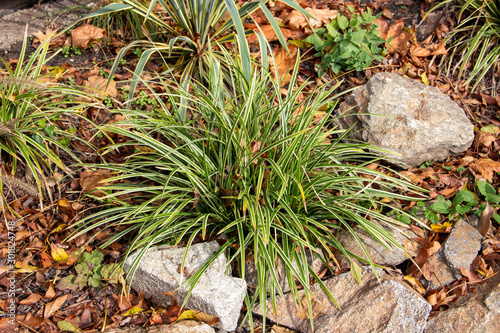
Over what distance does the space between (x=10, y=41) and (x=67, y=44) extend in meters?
0.54

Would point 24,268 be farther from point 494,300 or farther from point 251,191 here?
point 494,300

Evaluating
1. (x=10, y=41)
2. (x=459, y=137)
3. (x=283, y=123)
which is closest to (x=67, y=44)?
(x=10, y=41)

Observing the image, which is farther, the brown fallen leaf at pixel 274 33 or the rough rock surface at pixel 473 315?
the brown fallen leaf at pixel 274 33

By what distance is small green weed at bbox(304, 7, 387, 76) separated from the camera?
2953 millimetres

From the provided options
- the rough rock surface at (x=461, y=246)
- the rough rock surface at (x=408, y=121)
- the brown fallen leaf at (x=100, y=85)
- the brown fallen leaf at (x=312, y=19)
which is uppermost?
the brown fallen leaf at (x=312, y=19)

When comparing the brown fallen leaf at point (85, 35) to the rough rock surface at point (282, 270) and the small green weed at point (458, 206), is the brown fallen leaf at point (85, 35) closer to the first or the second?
the rough rock surface at point (282, 270)

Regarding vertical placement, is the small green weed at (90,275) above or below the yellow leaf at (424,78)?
below

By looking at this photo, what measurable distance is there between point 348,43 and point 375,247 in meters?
1.65

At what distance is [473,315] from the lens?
196 centimetres

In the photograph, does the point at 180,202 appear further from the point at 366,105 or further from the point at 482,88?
the point at 482,88

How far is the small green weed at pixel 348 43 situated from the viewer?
9.69ft

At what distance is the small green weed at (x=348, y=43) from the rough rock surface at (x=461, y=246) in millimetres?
1473

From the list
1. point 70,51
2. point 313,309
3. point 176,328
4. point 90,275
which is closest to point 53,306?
point 90,275

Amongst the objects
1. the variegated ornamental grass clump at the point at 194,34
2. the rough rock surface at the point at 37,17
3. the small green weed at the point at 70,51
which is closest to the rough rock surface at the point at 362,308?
the variegated ornamental grass clump at the point at 194,34
